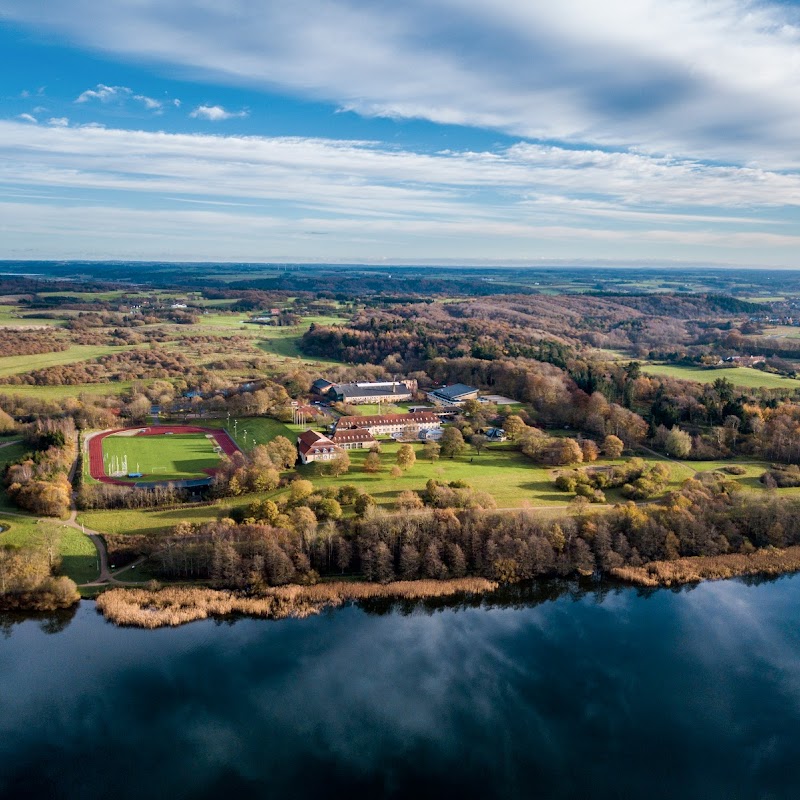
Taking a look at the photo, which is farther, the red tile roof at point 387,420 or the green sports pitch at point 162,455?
the red tile roof at point 387,420

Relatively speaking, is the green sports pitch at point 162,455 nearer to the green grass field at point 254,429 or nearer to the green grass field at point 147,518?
the green grass field at point 254,429

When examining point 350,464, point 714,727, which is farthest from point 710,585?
point 350,464

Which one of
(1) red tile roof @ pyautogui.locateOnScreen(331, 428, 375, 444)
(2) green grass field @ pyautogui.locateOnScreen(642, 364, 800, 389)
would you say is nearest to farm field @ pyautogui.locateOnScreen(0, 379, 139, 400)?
(1) red tile roof @ pyautogui.locateOnScreen(331, 428, 375, 444)

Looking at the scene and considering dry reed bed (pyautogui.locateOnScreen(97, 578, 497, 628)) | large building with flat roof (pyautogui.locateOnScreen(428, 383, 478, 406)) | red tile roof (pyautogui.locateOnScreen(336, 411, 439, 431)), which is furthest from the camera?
large building with flat roof (pyautogui.locateOnScreen(428, 383, 478, 406))

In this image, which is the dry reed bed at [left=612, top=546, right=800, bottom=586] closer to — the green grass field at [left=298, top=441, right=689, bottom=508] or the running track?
the green grass field at [left=298, top=441, right=689, bottom=508]

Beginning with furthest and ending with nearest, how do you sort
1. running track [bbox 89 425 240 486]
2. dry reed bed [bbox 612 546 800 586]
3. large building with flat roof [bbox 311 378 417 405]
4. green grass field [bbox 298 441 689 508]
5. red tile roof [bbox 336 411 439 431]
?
large building with flat roof [bbox 311 378 417 405] → red tile roof [bbox 336 411 439 431] → running track [bbox 89 425 240 486] → green grass field [bbox 298 441 689 508] → dry reed bed [bbox 612 546 800 586]

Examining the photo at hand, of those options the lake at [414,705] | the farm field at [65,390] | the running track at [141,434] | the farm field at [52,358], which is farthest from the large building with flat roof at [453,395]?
the farm field at [52,358]
